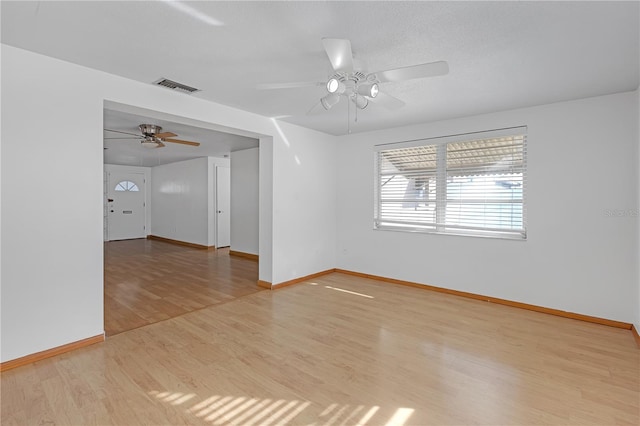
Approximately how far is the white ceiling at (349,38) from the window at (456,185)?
0.97m

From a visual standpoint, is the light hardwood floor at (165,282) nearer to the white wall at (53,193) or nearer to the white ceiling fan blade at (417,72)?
the white wall at (53,193)

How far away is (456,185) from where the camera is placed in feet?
14.4

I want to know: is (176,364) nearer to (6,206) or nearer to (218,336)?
(218,336)

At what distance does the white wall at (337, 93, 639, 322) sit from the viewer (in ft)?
10.8

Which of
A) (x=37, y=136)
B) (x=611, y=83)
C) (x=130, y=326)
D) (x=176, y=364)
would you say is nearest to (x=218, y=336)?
(x=176, y=364)

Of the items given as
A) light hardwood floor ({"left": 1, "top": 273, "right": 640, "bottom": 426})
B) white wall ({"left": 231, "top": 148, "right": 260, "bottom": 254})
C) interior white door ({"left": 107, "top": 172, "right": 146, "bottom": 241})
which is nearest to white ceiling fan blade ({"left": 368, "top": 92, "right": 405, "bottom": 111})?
light hardwood floor ({"left": 1, "top": 273, "right": 640, "bottom": 426})

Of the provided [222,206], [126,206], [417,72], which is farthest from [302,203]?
[126,206]

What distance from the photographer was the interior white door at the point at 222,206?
8188 millimetres

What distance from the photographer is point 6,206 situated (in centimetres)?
235

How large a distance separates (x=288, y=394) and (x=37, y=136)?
8.89 feet

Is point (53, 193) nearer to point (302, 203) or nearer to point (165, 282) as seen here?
point (165, 282)

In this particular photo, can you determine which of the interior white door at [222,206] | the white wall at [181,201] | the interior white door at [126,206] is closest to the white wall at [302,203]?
the interior white door at [222,206]

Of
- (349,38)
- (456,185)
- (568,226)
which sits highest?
(349,38)

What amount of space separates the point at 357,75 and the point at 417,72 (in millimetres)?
499
